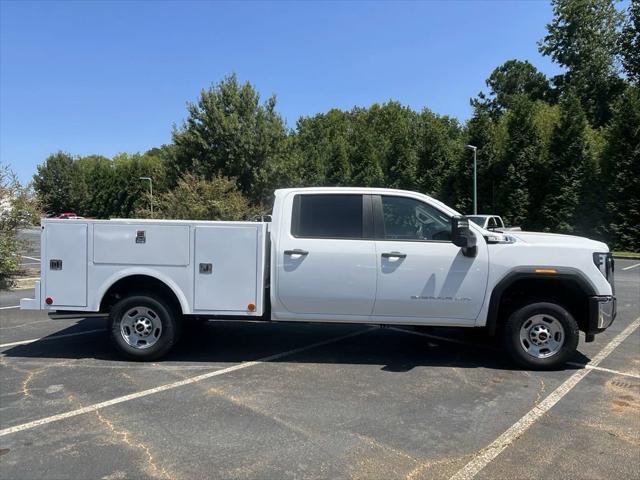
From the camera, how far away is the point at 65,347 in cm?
704

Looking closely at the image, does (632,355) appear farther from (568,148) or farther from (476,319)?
(568,148)

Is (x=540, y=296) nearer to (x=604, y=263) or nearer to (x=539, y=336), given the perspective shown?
(x=539, y=336)

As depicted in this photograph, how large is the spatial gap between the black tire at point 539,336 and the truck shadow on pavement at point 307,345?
0.26 metres

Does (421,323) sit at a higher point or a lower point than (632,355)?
higher

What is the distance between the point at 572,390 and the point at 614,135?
28240 millimetres

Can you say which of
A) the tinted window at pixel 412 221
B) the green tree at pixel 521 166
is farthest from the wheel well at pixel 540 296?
the green tree at pixel 521 166

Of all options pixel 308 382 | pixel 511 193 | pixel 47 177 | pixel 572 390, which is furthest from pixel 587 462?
pixel 47 177

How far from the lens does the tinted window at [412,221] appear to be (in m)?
5.99

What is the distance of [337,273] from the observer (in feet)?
19.5

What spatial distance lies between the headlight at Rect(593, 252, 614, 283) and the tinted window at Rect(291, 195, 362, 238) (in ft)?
8.65

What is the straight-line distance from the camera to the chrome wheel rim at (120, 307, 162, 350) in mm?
6227

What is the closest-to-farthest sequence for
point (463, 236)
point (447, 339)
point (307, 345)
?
1. point (463, 236)
2. point (307, 345)
3. point (447, 339)

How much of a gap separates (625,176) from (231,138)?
911 inches

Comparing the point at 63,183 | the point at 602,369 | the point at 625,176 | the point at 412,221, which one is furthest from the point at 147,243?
the point at 63,183
